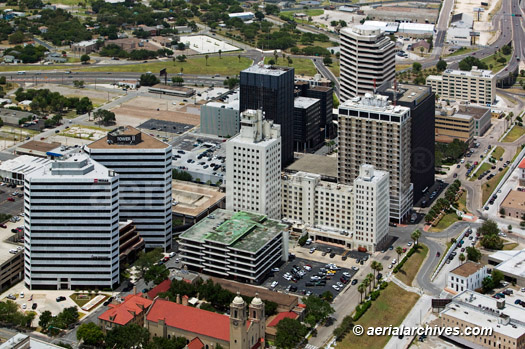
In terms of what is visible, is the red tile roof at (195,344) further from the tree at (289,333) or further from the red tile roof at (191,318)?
the tree at (289,333)

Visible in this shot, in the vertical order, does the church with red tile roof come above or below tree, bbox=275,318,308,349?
above

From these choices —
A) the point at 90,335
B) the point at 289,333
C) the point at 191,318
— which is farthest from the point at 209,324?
Answer: the point at 90,335

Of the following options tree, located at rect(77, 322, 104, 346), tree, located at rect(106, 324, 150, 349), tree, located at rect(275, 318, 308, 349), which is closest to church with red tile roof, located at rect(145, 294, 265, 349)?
tree, located at rect(275, 318, 308, 349)

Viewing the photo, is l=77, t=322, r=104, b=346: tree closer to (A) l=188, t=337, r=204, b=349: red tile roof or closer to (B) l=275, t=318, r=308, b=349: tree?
(A) l=188, t=337, r=204, b=349: red tile roof

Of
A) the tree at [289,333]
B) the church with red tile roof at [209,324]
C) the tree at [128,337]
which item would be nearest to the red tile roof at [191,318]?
the church with red tile roof at [209,324]

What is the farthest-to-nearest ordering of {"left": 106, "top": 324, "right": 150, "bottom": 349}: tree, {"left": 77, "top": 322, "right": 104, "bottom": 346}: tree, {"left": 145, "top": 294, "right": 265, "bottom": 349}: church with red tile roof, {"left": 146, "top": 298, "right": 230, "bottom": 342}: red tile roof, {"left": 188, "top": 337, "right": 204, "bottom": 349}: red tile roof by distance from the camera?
{"left": 77, "top": 322, "right": 104, "bottom": 346}: tree
{"left": 106, "top": 324, "right": 150, "bottom": 349}: tree
{"left": 146, "top": 298, "right": 230, "bottom": 342}: red tile roof
{"left": 188, "top": 337, "right": 204, "bottom": 349}: red tile roof
{"left": 145, "top": 294, "right": 265, "bottom": 349}: church with red tile roof

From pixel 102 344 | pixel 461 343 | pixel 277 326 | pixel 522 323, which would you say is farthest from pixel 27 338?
pixel 522 323

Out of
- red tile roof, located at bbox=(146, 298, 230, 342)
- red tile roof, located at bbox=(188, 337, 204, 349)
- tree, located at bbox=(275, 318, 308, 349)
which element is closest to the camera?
red tile roof, located at bbox=(188, 337, 204, 349)
